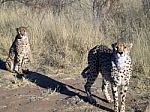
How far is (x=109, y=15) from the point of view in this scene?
10492 millimetres

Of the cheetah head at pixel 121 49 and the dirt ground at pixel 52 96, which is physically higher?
the cheetah head at pixel 121 49

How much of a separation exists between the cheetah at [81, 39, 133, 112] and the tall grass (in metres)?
1.42

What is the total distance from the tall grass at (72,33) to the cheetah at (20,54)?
336 millimetres

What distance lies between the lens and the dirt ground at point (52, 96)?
592 centimetres

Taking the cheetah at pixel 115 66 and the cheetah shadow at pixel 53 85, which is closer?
the cheetah at pixel 115 66

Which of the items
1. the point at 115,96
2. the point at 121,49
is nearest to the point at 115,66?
the point at 121,49

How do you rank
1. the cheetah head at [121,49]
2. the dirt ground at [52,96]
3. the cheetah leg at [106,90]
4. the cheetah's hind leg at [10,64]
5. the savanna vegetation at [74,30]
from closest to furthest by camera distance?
1. the cheetah head at [121,49]
2. the dirt ground at [52,96]
3. the cheetah leg at [106,90]
4. the savanna vegetation at [74,30]
5. the cheetah's hind leg at [10,64]

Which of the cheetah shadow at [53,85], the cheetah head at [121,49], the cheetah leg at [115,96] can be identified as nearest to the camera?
the cheetah head at [121,49]

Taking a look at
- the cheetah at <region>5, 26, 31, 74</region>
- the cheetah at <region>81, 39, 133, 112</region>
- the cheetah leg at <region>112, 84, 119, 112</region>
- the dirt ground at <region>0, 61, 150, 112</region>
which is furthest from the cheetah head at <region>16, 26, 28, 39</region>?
the cheetah leg at <region>112, 84, 119, 112</region>

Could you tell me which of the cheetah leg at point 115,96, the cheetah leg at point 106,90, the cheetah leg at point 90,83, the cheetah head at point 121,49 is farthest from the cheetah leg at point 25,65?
the cheetah head at point 121,49

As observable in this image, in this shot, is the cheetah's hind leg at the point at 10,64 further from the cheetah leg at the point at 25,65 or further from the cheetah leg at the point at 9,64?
the cheetah leg at the point at 25,65

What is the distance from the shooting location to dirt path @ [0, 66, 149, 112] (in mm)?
5941

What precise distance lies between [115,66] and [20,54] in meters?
2.72

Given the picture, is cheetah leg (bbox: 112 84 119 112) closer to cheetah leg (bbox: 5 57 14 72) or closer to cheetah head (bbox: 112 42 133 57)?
cheetah head (bbox: 112 42 133 57)
